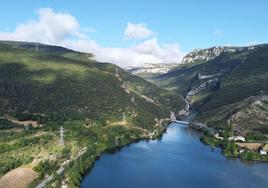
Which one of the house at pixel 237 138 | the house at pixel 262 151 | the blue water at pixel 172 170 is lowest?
the blue water at pixel 172 170

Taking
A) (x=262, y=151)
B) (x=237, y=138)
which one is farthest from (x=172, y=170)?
(x=237, y=138)

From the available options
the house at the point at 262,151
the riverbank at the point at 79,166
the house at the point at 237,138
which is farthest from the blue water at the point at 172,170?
the house at the point at 237,138

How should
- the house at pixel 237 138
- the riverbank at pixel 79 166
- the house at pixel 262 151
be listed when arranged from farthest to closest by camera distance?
the house at pixel 237 138
the house at pixel 262 151
the riverbank at pixel 79 166

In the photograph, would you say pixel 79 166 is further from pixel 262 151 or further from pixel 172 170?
pixel 262 151

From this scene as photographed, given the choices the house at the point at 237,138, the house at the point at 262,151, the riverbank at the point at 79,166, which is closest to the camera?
the riverbank at the point at 79,166

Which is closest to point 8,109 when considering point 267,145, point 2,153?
point 2,153

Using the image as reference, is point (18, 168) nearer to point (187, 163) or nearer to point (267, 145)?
point (187, 163)

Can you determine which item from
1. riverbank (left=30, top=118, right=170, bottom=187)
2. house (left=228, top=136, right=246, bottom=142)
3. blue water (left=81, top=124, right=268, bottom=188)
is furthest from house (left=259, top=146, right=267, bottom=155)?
riverbank (left=30, top=118, right=170, bottom=187)

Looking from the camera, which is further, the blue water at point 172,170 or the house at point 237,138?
the house at point 237,138

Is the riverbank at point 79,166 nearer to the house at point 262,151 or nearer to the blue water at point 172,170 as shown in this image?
the blue water at point 172,170

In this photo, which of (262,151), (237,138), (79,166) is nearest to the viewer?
(79,166)
